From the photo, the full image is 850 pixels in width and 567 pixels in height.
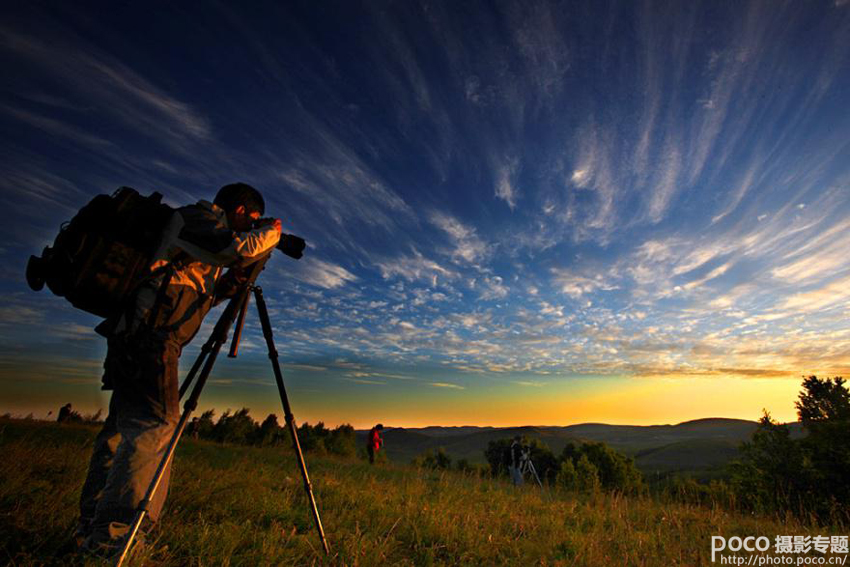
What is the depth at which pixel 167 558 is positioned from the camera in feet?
9.07

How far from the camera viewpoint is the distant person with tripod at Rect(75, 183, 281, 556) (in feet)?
8.30

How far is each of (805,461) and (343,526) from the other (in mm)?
18711

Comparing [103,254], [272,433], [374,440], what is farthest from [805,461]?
[272,433]

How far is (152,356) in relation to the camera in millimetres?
2752

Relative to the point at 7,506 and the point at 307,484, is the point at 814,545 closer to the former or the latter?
the point at 307,484

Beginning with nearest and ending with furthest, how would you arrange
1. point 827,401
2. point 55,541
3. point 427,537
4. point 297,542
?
1. point 55,541
2. point 297,542
3. point 427,537
4. point 827,401

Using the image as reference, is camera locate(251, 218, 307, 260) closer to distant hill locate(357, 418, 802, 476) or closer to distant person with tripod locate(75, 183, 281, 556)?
distant person with tripod locate(75, 183, 281, 556)

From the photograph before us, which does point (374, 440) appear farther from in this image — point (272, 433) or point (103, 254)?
point (272, 433)

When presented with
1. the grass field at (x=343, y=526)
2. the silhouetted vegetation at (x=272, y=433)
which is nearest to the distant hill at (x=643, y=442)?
the silhouetted vegetation at (x=272, y=433)

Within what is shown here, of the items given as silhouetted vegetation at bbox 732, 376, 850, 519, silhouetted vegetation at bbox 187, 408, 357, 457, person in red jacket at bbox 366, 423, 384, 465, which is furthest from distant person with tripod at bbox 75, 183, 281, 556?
silhouetted vegetation at bbox 187, 408, 357, 457

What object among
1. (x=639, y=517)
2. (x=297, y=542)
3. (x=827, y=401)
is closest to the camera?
(x=297, y=542)

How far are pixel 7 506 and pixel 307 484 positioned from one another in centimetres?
298

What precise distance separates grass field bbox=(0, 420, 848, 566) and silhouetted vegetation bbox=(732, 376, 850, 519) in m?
10.2

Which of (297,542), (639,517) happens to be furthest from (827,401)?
(297,542)
